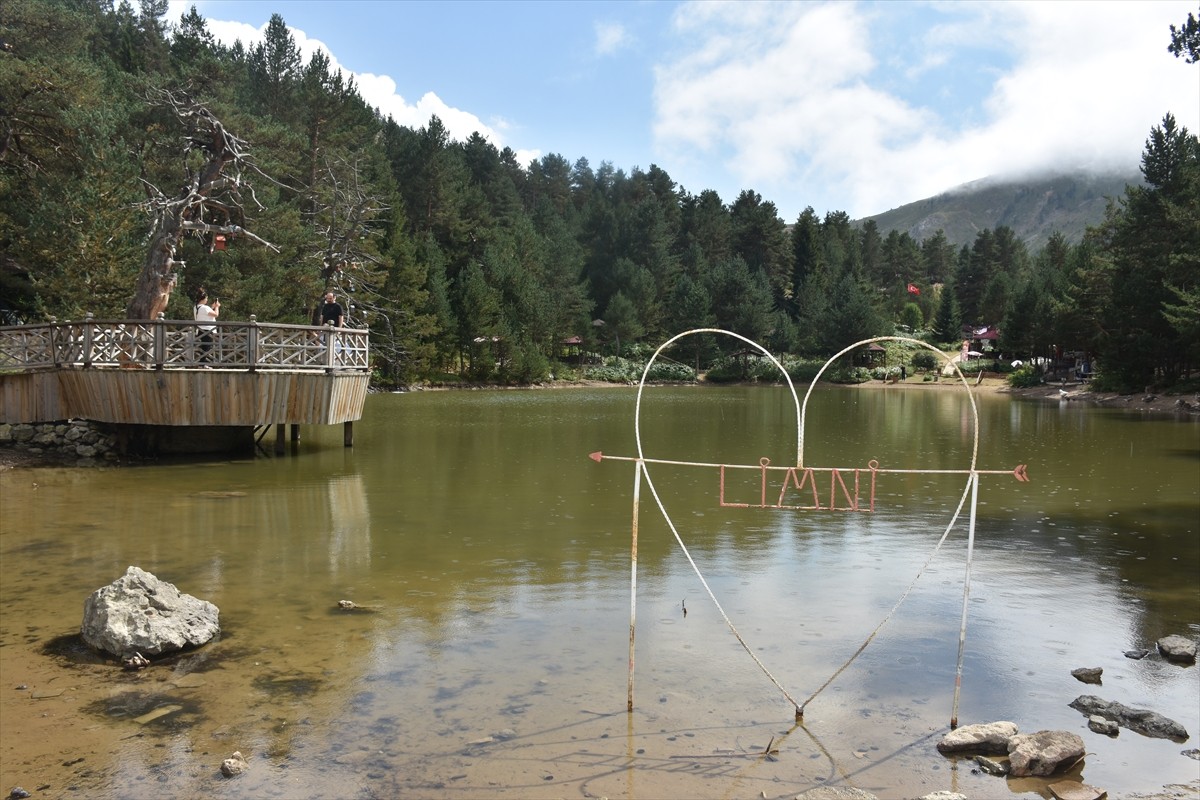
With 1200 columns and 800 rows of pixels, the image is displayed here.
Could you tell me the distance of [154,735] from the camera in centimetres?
637

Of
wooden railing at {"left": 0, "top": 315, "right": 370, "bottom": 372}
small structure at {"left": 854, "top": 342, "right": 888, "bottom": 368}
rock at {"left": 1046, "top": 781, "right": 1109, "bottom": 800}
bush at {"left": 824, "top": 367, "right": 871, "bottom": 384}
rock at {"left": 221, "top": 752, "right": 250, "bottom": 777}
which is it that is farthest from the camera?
small structure at {"left": 854, "top": 342, "right": 888, "bottom": 368}

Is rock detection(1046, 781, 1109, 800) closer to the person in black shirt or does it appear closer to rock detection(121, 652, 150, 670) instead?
rock detection(121, 652, 150, 670)

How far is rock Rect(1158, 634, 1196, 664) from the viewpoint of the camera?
8148mm

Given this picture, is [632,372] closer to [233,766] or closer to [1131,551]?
[1131,551]

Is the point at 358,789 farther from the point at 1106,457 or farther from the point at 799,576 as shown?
the point at 1106,457

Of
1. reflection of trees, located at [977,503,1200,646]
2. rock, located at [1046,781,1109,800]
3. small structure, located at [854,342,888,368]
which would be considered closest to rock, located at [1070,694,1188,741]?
rock, located at [1046,781,1109,800]

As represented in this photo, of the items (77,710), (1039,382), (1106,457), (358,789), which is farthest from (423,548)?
(1039,382)

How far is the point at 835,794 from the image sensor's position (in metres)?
5.54

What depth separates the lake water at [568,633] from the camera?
19.9 ft

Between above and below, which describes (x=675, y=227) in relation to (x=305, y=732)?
above

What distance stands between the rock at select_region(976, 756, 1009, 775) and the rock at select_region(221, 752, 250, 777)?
4.88 meters

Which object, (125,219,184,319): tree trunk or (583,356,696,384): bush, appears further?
(583,356,696,384): bush

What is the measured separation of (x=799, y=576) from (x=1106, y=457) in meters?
16.3

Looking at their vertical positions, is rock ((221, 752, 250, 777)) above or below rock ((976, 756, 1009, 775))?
above
